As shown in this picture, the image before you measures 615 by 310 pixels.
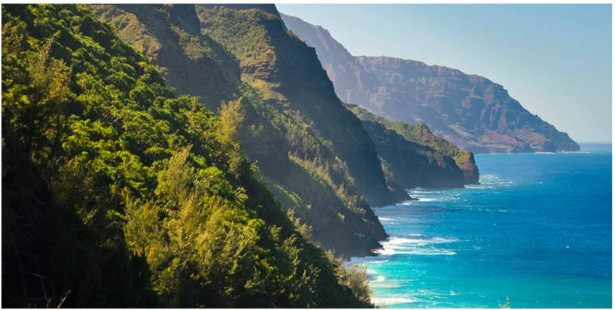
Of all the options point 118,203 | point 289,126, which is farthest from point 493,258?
point 118,203

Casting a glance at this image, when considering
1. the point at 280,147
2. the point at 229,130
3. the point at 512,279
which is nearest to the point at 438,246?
the point at 512,279

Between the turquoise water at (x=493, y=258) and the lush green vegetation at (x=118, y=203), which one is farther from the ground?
the lush green vegetation at (x=118, y=203)

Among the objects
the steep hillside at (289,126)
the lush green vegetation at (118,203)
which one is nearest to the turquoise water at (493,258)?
the steep hillside at (289,126)

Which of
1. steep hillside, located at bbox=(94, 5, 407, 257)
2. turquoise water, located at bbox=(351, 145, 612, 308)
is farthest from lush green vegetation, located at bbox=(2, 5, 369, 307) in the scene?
turquoise water, located at bbox=(351, 145, 612, 308)

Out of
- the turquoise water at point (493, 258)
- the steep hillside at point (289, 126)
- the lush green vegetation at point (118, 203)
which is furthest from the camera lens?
the steep hillside at point (289, 126)

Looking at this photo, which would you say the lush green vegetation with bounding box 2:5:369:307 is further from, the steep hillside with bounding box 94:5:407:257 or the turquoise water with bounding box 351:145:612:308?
the turquoise water with bounding box 351:145:612:308

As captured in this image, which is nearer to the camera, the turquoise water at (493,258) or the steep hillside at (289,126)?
the turquoise water at (493,258)

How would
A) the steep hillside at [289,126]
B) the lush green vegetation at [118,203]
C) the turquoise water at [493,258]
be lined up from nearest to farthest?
the lush green vegetation at [118,203] → the turquoise water at [493,258] → the steep hillside at [289,126]

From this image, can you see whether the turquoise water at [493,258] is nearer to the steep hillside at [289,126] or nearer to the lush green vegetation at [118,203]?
the steep hillside at [289,126]

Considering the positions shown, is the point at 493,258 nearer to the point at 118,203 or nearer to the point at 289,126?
the point at 289,126
